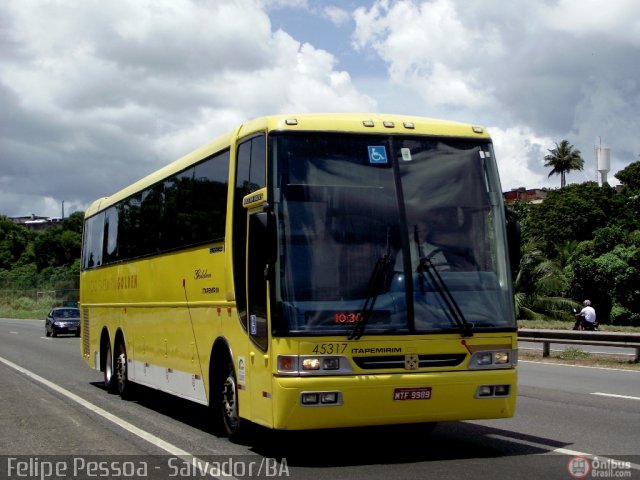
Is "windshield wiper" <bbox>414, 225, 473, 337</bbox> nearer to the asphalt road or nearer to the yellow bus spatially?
the yellow bus

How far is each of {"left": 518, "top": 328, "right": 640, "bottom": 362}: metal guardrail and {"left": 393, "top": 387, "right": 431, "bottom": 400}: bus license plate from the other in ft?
44.6

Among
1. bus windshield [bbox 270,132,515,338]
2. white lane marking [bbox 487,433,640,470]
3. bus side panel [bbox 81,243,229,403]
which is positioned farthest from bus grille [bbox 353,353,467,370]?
bus side panel [bbox 81,243,229,403]

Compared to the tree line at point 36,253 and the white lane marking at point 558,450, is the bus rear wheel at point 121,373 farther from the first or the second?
the tree line at point 36,253

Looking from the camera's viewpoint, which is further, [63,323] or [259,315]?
[63,323]

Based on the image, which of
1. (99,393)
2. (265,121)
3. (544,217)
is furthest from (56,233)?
(265,121)

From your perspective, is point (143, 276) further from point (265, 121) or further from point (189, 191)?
point (265, 121)

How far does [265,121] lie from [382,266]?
6.15 feet

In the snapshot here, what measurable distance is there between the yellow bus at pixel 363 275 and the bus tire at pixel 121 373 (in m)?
5.67

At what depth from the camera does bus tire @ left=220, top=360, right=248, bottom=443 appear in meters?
10.1

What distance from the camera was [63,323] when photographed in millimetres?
40438

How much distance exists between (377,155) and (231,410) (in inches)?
126

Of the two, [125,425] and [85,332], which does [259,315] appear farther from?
[85,332]

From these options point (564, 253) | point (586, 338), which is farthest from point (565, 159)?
point (586, 338)

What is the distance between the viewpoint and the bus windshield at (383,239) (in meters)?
8.85
